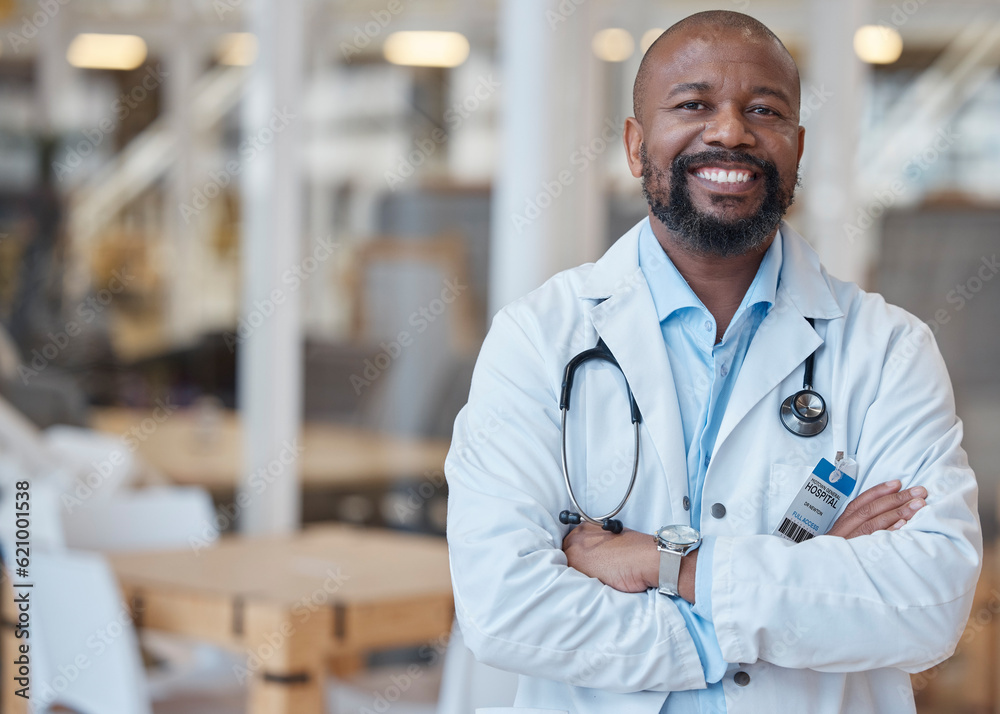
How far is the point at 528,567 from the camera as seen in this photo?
1407mm

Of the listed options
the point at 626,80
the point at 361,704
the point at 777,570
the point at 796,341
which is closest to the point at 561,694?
the point at 777,570

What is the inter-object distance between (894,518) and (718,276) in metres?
0.38

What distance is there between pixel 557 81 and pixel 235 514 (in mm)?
1885

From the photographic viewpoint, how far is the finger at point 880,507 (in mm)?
1422

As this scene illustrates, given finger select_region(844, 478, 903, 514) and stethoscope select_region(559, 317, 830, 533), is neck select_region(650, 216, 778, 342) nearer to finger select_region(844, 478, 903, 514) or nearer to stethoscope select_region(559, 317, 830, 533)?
stethoscope select_region(559, 317, 830, 533)

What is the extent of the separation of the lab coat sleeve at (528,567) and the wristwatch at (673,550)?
0.08 ft

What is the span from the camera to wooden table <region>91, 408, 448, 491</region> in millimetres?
4156

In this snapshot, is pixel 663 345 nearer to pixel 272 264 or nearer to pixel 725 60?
pixel 725 60

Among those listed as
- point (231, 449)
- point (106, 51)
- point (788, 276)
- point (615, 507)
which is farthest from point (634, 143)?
point (106, 51)

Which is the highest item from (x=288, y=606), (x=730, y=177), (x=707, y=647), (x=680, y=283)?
(x=730, y=177)

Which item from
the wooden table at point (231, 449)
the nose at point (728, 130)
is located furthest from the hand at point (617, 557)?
the wooden table at point (231, 449)

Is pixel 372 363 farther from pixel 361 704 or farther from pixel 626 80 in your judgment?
pixel 361 704

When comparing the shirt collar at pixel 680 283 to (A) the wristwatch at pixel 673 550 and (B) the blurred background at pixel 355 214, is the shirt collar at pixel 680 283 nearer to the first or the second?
(A) the wristwatch at pixel 673 550

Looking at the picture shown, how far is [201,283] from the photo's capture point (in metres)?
4.24
